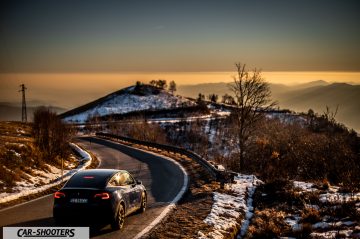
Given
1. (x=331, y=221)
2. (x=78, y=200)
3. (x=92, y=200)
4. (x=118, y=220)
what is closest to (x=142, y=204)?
(x=118, y=220)

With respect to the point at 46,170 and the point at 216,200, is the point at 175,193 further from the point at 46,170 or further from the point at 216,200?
the point at 46,170

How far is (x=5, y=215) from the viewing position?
11.3 m

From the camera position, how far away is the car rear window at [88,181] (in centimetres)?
961

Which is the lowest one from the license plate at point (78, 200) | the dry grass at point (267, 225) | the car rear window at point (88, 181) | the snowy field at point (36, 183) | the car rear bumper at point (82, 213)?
the dry grass at point (267, 225)

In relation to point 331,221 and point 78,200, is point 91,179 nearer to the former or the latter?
point 78,200

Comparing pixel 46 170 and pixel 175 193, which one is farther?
pixel 46 170

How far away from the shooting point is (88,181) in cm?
983

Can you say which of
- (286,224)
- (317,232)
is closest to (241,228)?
(286,224)

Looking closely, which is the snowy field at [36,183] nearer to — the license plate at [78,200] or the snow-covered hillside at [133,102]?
the license plate at [78,200]

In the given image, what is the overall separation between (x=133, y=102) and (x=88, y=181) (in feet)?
455

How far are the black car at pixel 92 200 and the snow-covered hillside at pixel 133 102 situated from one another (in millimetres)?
116172

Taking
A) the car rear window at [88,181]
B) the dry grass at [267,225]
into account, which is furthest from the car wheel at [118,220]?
the dry grass at [267,225]

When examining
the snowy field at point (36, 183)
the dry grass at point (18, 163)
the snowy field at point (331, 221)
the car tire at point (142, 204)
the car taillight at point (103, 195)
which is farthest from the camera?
the dry grass at point (18, 163)

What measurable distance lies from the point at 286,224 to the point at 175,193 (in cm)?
515
